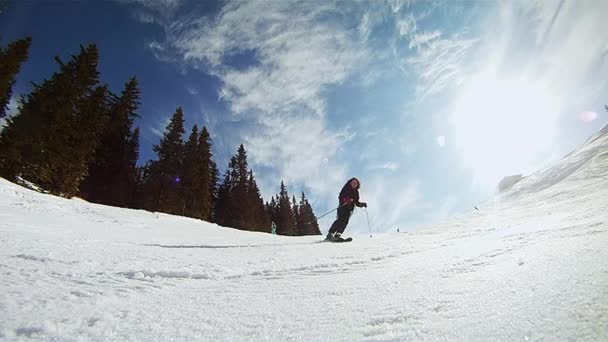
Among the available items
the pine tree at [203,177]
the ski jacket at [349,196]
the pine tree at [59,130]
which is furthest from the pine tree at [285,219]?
the ski jacket at [349,196]

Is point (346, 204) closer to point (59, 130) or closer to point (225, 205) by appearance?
point (59, 130)

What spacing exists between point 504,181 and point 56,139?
37770 mm

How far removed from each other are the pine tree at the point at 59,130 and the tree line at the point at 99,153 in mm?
53

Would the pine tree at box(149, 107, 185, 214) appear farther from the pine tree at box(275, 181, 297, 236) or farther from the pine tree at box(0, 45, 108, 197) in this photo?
the pine tree at box(275, 181, 297, 236)

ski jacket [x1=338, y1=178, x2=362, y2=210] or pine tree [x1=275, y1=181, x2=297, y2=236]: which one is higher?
pine tree [x1=275, y1=181, x2=297, y2=236]

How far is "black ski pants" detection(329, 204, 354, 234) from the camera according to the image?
862 cm

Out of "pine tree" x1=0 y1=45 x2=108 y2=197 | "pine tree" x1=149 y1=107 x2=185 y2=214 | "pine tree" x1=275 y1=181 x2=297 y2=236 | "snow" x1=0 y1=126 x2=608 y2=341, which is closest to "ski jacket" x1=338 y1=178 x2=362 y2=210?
"snow" x1=0 y1=126 x2=608 y2=341

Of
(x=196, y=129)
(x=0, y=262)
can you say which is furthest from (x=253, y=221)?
(x=0, y=262)

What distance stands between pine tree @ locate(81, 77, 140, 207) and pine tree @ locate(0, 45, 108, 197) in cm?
800

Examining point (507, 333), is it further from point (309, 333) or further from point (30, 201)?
point (30, 201)

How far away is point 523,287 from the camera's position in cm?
161

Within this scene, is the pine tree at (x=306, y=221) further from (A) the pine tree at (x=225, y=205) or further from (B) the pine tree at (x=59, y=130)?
(B) the pine tree at (x=59, y=130)

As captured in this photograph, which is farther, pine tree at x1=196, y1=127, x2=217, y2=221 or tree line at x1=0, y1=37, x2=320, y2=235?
pine tree at x1=196, y1=127, x2=217, y2=221

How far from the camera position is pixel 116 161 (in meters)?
32.4
